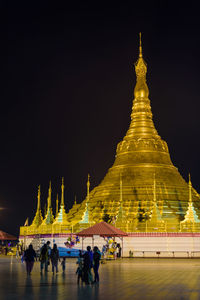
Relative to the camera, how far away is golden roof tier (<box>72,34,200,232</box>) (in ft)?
171

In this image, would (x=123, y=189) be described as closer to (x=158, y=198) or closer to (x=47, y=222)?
(x=158, y=198)

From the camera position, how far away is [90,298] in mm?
14383

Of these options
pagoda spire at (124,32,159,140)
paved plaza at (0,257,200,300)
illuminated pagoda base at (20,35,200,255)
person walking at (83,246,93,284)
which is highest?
pagoda spire at (124,32,159,140)

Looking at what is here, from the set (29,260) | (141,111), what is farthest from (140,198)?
(29,260)

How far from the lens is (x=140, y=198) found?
5391cm

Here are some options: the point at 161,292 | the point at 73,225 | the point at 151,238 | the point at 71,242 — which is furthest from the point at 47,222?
the point at 161,292

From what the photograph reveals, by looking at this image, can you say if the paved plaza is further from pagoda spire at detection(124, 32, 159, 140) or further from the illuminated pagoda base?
pagoda spire at detection(124, 32, 159, 140)

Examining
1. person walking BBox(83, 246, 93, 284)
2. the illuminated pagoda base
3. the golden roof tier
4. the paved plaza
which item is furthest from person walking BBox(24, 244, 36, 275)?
the golden roof tier

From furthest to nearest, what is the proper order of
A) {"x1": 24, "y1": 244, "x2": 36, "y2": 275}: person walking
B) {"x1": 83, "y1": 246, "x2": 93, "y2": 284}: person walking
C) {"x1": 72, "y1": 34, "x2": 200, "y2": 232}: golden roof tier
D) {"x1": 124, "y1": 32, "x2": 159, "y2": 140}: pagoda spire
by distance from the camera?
{"x1": 124, "y1": 32, "x2": 159, "y2": 140}: pagoda spire
{"x1": 72, "y1": 34, "x2": 200, "y2": 232}: golden roof tier
{"x1": 24, "y1": 244, "x2": 36, "y2": 275}: person walking
{"x1": 83, "y1": 246, "x2": 93, "y2": 284}: person walking

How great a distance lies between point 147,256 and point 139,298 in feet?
100

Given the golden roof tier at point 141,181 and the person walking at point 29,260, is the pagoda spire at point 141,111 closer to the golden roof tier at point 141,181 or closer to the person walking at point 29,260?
the golden roof tier at point 141,181

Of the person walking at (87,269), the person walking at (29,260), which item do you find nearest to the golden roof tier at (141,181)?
the person walking at (29,260)

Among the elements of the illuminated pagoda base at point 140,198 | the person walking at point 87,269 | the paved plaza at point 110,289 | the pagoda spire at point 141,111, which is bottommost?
the paved plaza at point 110,289

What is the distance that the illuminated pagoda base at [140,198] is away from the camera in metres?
47.4
